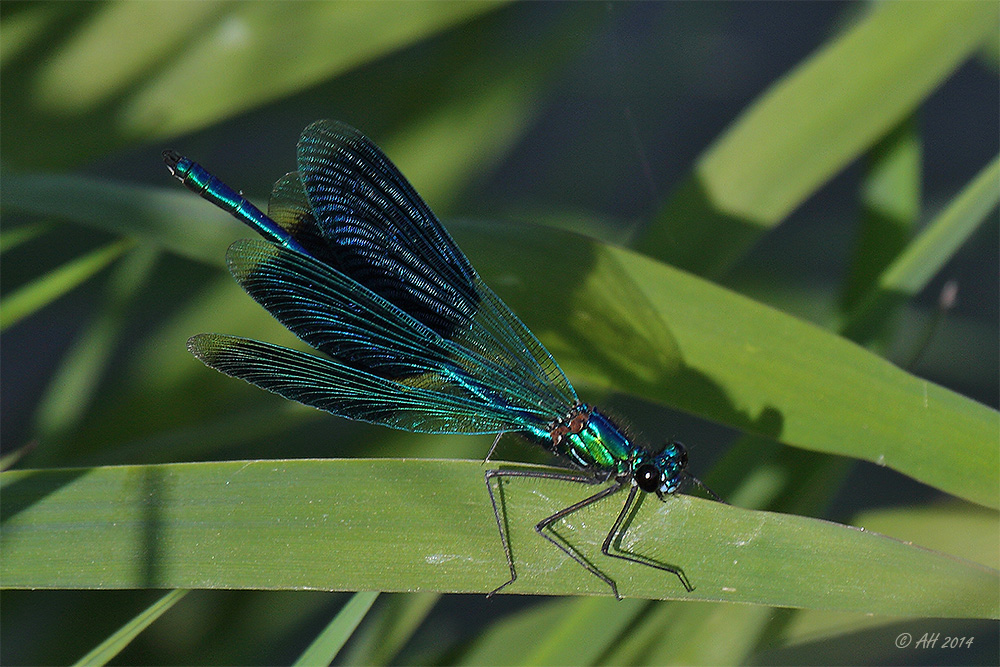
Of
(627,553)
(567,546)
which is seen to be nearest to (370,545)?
(567,546)

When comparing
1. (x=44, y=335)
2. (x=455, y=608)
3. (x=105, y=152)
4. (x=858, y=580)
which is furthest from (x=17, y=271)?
(x=858, y=580)

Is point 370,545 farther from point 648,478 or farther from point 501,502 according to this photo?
point 648,478

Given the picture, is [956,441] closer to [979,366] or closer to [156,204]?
[979,366]

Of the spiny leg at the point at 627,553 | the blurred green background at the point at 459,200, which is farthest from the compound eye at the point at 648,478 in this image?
the blurred green background at the point at 459,200

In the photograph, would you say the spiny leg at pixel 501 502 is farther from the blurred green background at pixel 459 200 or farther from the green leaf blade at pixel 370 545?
the blurred green background at pixel 459 200

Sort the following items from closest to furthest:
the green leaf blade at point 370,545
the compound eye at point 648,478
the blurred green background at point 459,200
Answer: the green leaf blade at point 370,545 → the compound eye at point 648,478 → the blurred green background at point 459,200

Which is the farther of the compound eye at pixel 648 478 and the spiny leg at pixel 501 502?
the compound eye at pixel 648 478
